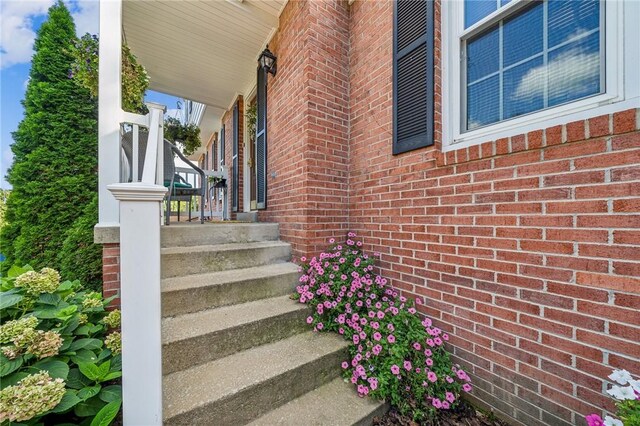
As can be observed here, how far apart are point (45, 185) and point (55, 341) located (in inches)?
99.2

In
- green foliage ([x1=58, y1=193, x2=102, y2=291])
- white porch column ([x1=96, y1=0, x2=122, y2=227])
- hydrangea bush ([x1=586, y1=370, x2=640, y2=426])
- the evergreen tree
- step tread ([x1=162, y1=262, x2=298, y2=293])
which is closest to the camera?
hydrangea bush ([x1=586, y1=370, x2=640, y2=426])

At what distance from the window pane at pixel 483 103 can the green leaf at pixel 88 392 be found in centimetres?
266

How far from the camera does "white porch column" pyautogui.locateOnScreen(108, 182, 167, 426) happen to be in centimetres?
103

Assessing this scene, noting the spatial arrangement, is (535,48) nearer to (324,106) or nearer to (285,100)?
(324,106)

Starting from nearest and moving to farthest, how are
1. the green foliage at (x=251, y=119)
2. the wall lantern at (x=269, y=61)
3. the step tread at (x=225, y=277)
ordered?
the step tread at (x=225, y=277)
the wall lantern at (x=269, y=61)
the green foliage at (x=251, y=119)

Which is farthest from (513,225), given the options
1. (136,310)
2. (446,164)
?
(136,310)

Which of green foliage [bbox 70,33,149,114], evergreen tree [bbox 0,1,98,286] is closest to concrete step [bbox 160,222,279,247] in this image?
evergreen tree [bbox 0,1,98,286]

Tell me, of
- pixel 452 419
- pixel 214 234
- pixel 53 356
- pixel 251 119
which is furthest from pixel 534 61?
pixel 251 119

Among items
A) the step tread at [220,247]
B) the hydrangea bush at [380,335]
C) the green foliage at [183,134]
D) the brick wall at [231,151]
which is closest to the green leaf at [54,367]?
the step tread at [220,247]

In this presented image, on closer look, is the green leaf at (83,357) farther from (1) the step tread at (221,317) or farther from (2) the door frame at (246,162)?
(2) the door frame at (246,162)

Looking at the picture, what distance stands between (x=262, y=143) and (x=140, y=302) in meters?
2.66

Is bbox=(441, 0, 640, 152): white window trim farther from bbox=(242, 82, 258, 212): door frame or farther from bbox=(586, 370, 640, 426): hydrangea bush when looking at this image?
bbox=(242, 82, 258, 212): door frame

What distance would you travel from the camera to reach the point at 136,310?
105cm

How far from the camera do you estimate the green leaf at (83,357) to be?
1322 millimetres
